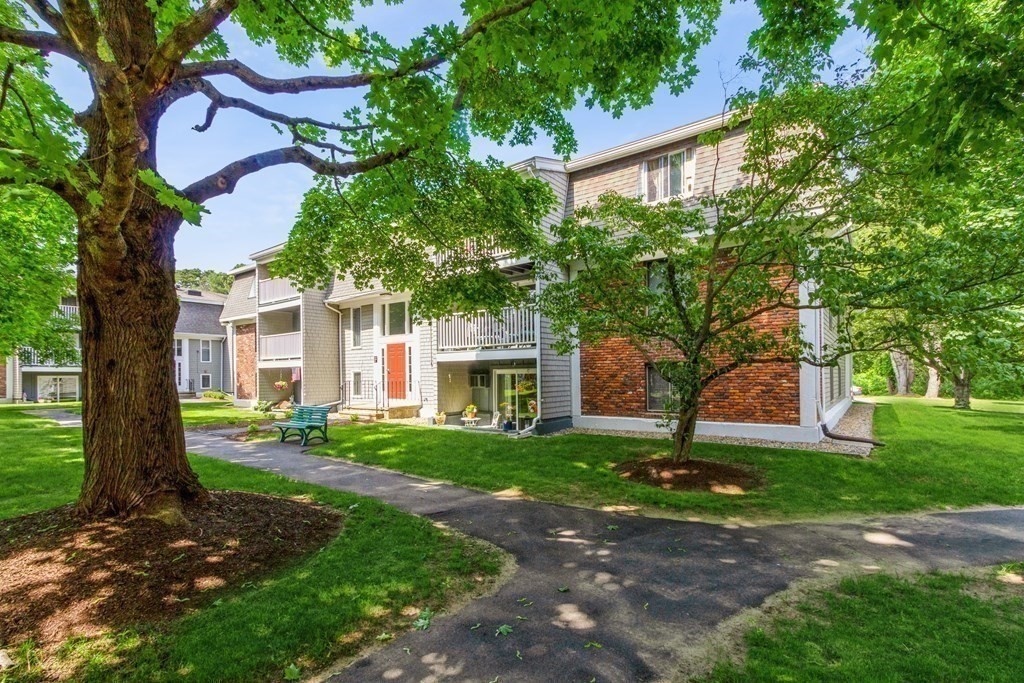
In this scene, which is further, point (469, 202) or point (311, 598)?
point (469, 202)

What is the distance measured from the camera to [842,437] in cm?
1112

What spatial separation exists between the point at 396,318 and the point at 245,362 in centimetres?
1217

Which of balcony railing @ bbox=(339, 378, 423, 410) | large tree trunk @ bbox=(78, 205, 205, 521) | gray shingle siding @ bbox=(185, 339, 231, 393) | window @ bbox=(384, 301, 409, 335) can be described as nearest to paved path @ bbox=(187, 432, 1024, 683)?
large tree trunk @ bbox=(78, 205, 205, 521)

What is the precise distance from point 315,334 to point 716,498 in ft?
59.5

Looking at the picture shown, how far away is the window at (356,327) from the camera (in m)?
20.6

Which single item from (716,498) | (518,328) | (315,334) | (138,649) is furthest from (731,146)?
(315,334)

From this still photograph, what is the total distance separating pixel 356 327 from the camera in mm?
20781

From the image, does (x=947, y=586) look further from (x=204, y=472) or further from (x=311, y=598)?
(x=204, y=472)

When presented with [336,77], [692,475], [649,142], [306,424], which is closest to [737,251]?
[692,475]

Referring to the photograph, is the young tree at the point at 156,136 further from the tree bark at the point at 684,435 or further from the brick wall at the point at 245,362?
the brick wall at the point at 245,362

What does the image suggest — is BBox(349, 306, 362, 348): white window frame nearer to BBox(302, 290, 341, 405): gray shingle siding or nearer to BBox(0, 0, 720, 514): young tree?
BBox(302, 290, 341, 405): gray shingle siding

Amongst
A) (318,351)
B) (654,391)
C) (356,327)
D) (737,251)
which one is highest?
(737,251)

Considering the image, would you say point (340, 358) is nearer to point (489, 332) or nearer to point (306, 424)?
point (306, 424)

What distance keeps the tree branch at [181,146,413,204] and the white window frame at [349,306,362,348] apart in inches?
594
